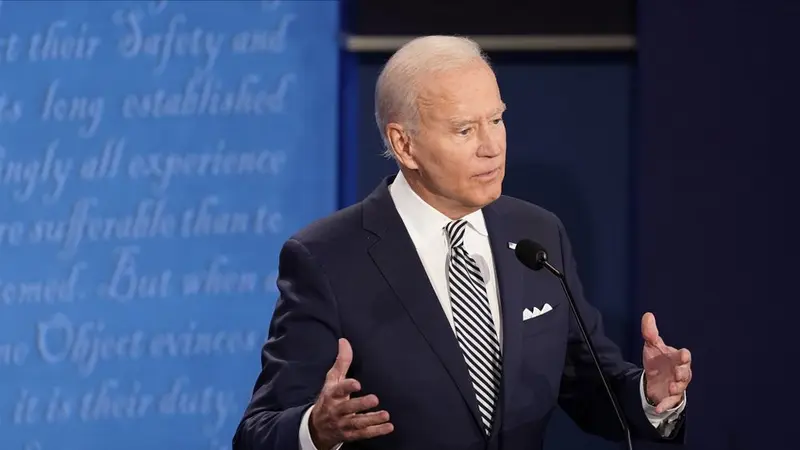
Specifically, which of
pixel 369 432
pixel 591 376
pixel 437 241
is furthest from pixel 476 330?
pixel 369 432

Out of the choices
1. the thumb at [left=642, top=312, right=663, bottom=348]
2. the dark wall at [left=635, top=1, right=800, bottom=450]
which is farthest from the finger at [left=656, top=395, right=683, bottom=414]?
the dark wall at [left=635, top=1, right=800, bottom=450]

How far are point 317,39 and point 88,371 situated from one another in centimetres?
112

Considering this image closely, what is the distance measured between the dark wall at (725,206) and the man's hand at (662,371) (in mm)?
827

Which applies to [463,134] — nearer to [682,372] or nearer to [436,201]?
[436,201]

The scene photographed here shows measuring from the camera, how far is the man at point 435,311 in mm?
2004

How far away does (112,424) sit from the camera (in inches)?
121

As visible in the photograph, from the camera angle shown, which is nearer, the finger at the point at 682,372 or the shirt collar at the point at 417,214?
the finger at the point at 682,372

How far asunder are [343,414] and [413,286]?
389mm

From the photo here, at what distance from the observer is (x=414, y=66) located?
6.79 feet

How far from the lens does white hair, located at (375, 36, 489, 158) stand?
2057mm

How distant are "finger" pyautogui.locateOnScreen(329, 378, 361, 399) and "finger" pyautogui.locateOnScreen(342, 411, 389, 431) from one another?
0.12 feet

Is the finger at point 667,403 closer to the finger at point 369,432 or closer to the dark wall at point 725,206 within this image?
the finger at point 369,432

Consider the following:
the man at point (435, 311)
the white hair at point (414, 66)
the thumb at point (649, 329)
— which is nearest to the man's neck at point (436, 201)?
the man at point (435, 311)

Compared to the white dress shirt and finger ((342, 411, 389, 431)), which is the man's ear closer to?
the white dress shirt
